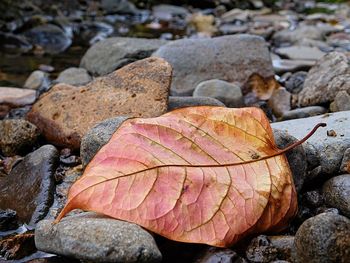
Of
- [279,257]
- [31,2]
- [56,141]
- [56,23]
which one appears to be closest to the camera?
[279,257]

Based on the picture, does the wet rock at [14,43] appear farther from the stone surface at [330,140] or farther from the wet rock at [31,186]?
the stone surface at [330,140]

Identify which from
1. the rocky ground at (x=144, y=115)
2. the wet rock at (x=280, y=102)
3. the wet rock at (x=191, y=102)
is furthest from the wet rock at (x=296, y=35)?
the wet rock at (x=191, y=102)

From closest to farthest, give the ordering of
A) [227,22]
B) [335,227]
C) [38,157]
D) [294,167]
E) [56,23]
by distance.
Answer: [335,227] → [294,167] → [38,157] → [56,23] → [227,22]

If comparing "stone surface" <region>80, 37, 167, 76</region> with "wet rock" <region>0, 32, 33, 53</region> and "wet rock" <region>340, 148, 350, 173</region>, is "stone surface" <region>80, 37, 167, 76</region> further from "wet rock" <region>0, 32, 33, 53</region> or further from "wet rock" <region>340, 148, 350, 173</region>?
"wet rock" <region>340, 148, 350, 173</region>

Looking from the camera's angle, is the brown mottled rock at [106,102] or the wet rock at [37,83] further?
the wet rock at [37,83]

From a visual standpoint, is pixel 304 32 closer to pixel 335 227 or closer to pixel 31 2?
pixel 31 2

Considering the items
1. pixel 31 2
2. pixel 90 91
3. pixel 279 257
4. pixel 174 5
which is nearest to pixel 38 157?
pixel 90 91

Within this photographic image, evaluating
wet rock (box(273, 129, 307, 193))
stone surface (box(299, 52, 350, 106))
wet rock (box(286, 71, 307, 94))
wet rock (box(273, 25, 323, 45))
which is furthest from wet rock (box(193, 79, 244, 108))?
wet rock (box(273, 25, 323, 45))
